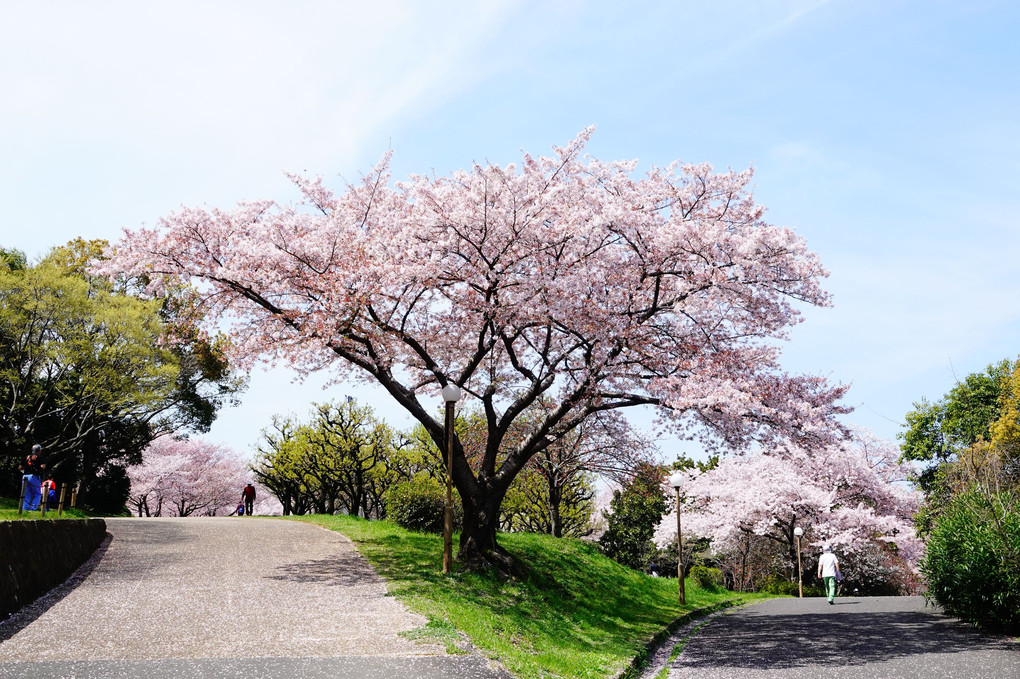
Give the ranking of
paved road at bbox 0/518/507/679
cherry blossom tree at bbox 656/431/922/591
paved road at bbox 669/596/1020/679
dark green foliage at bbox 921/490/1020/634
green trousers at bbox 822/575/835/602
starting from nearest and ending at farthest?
paved road at bbox 0/518/507/679 → paved road at bbox 669/596/1020/679 → dark green foliage at bbox 921/490/1020/634 → green trousers at bbox 822/575/835/602 → cherry blossom tree at bbox 656/431/922/591

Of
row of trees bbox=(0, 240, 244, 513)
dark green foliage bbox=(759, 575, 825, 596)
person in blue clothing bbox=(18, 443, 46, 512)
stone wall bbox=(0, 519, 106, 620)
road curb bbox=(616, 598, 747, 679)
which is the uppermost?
row of trees bbox=(0, 240, 244, 513)

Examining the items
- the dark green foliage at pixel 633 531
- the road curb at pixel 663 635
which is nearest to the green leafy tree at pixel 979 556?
the road curb at pixel 663 635

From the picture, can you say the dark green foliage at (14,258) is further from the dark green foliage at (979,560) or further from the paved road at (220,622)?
the dark green foliage at (979,560)

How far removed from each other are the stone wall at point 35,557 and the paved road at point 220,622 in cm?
25

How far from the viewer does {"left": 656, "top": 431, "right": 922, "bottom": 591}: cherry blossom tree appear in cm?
3275

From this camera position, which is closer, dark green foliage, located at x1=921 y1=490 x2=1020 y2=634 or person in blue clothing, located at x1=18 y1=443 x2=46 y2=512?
dark green foliage, located at x1=921 y1=490 x2=1020 y2=634

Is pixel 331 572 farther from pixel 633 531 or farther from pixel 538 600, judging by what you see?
pixel 633 531

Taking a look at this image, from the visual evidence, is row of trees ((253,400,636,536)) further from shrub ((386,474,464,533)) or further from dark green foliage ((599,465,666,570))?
shrub ((386,474,464,533))

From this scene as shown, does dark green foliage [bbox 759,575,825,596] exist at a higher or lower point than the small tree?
lower

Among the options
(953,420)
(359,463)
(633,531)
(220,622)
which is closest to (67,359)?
(359,463)

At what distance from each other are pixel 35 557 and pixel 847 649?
13.6 meters

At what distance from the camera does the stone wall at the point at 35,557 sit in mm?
11047

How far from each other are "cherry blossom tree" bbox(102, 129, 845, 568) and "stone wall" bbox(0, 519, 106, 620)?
502cm

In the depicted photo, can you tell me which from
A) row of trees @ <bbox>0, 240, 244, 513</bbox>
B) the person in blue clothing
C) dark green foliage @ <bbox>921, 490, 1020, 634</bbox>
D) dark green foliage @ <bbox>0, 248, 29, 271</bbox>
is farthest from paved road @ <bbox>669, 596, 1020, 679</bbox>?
dark green foliage @ <bbox>0, 248, 29, 271</bbox>
